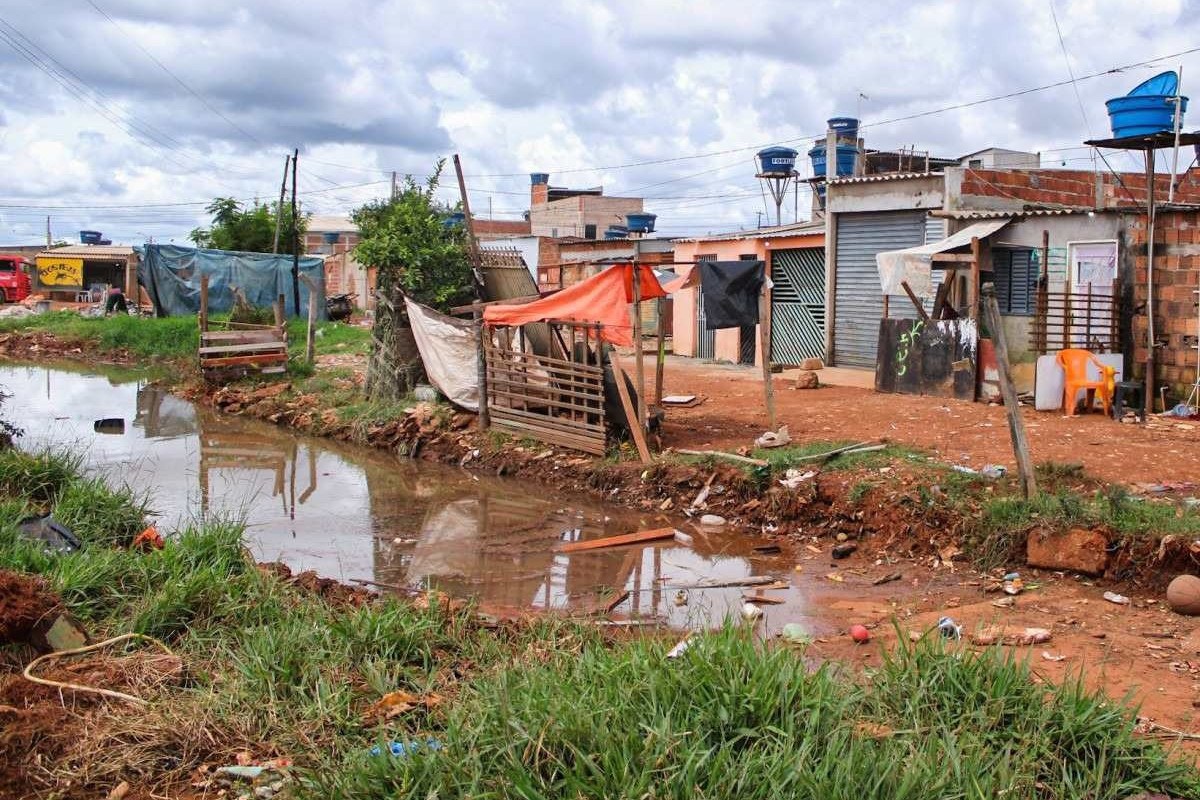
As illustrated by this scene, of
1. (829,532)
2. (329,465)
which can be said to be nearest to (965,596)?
(829,532)

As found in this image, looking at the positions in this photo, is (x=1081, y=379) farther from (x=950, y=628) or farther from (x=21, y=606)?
(x=21, y=606)

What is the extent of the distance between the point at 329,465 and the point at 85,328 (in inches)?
722

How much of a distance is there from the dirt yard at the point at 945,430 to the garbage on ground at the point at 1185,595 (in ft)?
7.95

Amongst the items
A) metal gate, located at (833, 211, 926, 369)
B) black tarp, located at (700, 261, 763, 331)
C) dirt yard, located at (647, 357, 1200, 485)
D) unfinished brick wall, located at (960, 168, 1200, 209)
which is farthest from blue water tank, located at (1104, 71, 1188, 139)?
metal gate, located at (833, 211, 926, 369)

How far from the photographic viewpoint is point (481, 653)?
18.0 feet

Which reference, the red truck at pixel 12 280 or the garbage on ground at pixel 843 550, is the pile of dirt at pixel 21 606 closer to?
the garbage on ground at pixel 843 550

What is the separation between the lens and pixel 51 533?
715 cm

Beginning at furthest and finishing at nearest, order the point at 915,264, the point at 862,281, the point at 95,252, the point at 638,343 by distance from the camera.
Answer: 1. the point at 95,252
2. the point at 862,281
3. the point at 915,264
4. the point at 638,343

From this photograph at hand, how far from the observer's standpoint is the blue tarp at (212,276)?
2984 cm

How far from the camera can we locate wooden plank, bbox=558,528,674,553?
9.41m

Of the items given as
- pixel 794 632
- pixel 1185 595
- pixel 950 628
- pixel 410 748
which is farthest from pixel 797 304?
pixel 410 748

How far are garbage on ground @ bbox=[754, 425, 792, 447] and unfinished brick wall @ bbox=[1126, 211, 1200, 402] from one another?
16.9ft

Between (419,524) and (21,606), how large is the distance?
549cm

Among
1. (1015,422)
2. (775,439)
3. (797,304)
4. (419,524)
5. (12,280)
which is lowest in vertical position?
(419,524)
